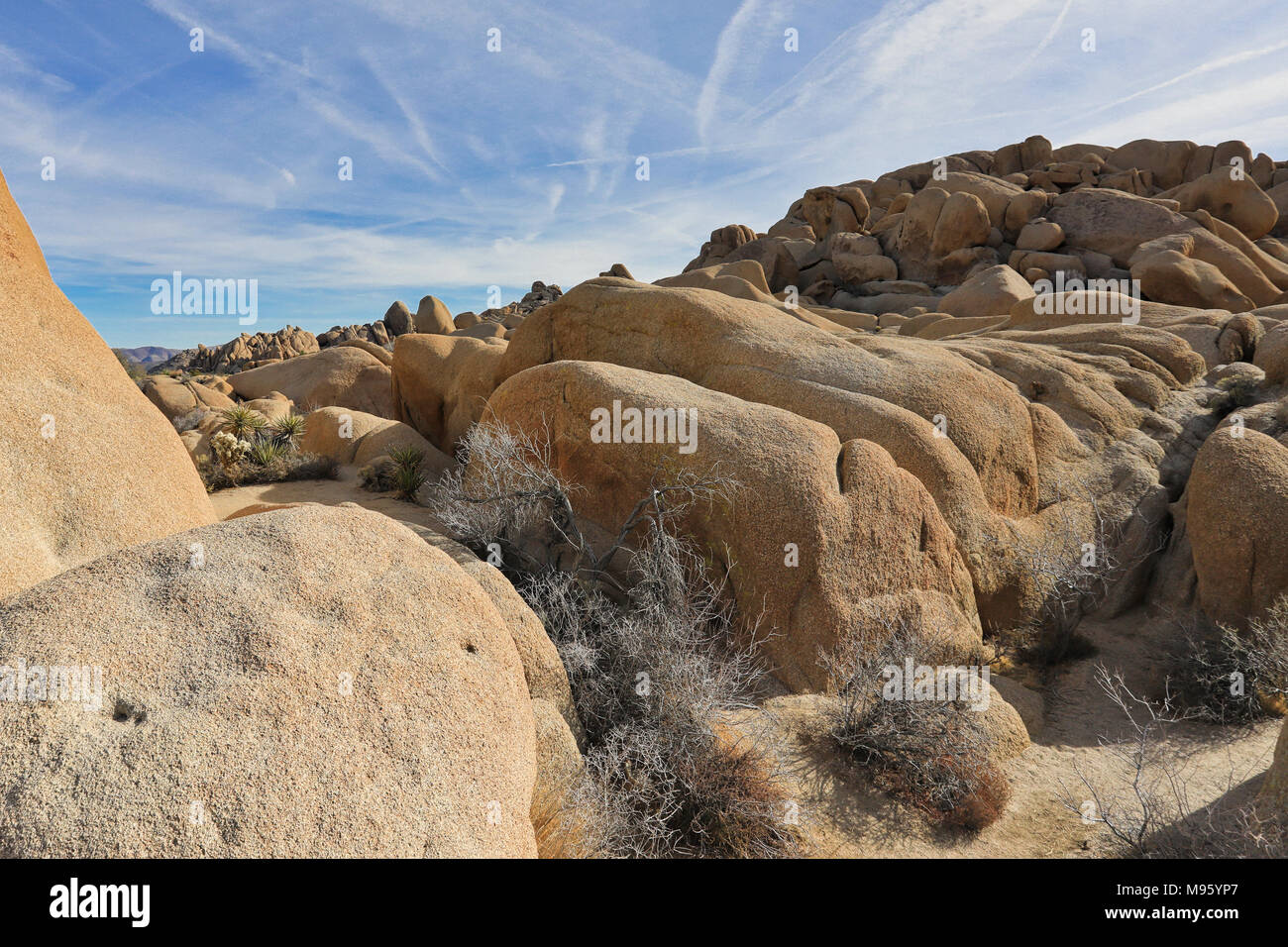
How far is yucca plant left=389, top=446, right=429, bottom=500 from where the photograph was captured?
11008 millimetres

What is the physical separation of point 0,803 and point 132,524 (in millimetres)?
3158

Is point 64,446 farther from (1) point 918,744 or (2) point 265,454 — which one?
(2) point 265,454

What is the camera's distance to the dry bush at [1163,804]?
4316mm

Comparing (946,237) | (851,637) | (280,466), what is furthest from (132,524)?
(946,237)

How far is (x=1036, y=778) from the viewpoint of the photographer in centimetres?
600

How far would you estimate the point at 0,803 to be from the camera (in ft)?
7.93

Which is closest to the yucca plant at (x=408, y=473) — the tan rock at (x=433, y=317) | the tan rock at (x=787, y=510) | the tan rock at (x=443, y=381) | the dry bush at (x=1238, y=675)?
the tan rock at (x=443, y=381)

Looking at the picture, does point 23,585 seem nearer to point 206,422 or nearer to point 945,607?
point 945,607

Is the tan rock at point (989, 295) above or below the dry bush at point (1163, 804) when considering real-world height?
above

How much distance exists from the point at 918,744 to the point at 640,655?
2218mm

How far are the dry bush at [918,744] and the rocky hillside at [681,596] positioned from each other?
0.02 metres

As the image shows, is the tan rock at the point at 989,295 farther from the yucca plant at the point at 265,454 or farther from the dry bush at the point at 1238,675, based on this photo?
the yucca plant at the point at 265,454

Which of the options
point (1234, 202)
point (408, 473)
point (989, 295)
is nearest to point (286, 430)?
point (408, 473)
